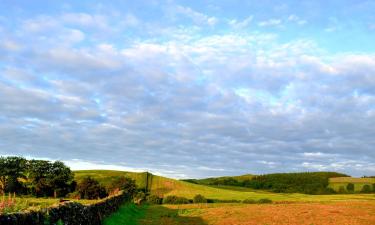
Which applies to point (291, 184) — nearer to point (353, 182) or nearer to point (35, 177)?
point (353, 182)

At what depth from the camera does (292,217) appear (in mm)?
44719

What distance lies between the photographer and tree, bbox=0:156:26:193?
102556 millimetres

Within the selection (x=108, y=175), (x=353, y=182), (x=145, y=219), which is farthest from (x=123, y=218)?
(x=353, y=182)

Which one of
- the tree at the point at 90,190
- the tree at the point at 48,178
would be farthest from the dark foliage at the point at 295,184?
the tree at the point at 90,190

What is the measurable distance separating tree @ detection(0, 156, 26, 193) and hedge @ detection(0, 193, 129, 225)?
3216 inches

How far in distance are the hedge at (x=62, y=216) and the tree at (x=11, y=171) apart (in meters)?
81.7

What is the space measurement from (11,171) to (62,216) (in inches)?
3880

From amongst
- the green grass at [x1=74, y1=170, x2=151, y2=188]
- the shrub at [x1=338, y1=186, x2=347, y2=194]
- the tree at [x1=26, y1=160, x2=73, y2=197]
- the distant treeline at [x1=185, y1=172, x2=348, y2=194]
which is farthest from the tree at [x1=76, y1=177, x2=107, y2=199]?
the shrub at [x1=338, y1=186, x2=347, y2=194]

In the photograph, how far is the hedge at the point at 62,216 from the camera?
12852mm

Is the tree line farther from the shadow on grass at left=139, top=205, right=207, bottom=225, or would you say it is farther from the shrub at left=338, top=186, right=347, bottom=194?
the shrub at left=338, top=186, right=347, bottom=194

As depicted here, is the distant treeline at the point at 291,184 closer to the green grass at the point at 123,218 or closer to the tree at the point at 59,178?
the tree at the point at 59,178

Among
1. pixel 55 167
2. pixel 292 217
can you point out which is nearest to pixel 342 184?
pixel 55 167

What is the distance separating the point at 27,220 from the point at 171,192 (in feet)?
374

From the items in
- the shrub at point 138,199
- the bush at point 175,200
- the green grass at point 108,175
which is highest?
the green grass at point 108,175
